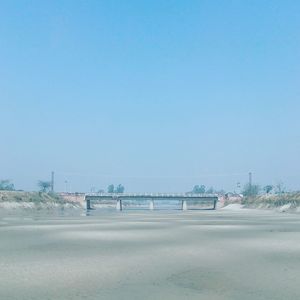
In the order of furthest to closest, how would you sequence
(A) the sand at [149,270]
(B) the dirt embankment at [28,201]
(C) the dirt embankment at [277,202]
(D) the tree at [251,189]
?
(D) the tree at [251,189]
(C) the dirt embankment at [277,202]
(B) the dirt embankment at [28,201]
(A) the sand at [149,270]

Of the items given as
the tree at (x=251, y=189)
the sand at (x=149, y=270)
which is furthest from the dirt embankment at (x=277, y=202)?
the sand at (x=149, y=270)

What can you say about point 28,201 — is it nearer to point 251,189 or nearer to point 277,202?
point 277,202

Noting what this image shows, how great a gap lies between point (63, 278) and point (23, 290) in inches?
86.5

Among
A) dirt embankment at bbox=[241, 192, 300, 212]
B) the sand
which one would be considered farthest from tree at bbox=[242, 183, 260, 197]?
the sand

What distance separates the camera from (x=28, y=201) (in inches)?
4685

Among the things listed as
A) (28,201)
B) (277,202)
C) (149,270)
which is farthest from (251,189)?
(149,270)

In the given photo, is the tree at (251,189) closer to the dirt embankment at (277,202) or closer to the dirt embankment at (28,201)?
the dirt embankment at (277,202)

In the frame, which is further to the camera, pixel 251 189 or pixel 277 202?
pixel 251 189

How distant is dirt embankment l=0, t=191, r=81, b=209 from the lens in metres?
109

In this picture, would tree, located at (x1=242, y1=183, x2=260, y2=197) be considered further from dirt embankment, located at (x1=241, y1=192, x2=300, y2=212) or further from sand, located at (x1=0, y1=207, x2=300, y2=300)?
sand, located at (x1=0, y1=207, x2=300, y2=300)

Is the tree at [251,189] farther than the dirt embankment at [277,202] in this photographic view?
Yes

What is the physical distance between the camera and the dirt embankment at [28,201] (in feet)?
356

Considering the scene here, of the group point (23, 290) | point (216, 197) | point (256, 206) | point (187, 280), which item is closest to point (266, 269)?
point (187, 280)

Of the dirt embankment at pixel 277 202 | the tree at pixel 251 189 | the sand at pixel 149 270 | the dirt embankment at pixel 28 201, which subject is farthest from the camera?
the tree at pixel 251 189
